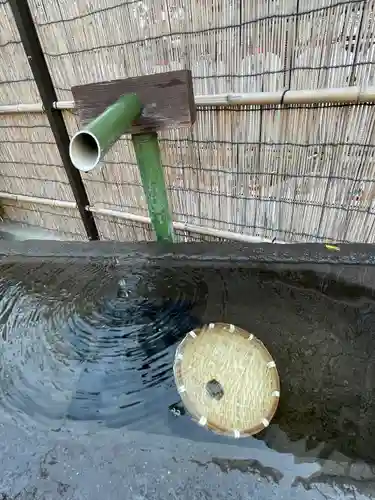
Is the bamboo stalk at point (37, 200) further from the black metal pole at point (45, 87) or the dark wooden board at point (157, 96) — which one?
the dark wooden board at point (157, 96)

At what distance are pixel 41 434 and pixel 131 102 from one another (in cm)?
111

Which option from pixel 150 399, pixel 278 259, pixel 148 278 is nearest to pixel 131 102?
pixel 148 278

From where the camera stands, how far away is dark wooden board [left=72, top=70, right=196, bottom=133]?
114 centimetres

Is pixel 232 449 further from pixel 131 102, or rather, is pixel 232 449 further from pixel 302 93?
pixel 302 93

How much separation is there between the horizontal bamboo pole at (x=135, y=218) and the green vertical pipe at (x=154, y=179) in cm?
54

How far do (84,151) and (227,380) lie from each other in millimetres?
857

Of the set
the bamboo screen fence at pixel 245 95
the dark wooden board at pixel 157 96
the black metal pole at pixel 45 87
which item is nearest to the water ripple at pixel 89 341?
the dark wooden board at pixel 157 96

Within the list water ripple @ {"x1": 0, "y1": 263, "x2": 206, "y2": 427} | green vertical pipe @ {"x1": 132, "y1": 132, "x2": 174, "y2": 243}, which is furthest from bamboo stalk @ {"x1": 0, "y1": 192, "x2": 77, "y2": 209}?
green vertical pipe @ {"x1": 132, "y1": 132, "x2": 174, "y2": 243}

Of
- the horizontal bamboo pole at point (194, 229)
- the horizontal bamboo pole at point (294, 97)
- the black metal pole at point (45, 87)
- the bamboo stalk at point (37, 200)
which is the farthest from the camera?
the bamboo stalk at point (37, 200)

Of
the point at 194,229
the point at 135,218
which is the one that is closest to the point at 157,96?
the point at 194,229

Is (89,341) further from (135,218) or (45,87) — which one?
(45,87)

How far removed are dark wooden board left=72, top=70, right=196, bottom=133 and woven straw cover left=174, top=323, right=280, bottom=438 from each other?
0.77 m

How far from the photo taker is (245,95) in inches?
66.9

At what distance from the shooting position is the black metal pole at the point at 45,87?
6.91 feet
